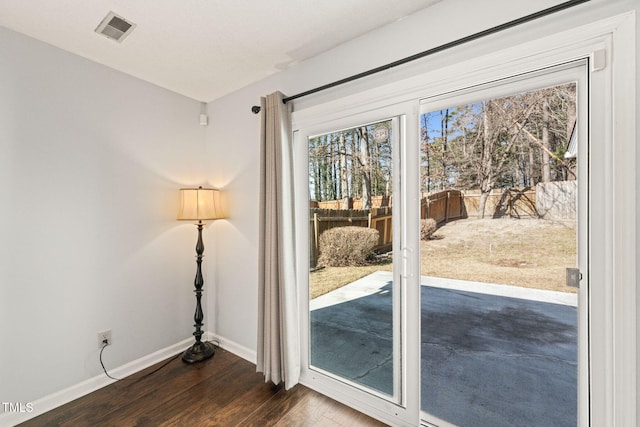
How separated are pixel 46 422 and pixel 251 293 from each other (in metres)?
1.52

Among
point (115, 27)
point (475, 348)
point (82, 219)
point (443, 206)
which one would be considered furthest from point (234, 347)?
point (115, 27)

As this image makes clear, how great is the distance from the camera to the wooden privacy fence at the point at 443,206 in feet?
5.41

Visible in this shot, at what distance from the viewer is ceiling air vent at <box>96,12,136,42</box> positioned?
173 centimetres

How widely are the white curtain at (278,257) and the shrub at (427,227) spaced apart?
0.97 meters

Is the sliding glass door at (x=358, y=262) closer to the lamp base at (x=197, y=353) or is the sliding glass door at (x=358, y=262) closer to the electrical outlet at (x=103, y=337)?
the lamp base at (x=197, y=353)

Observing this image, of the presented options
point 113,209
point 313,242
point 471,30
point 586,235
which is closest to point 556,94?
point 471,30

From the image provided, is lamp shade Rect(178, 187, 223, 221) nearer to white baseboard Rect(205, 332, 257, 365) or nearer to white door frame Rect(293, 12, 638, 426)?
white baseboard Rect(205, 332, 257, 365)

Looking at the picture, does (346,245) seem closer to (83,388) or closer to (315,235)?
(315,235)

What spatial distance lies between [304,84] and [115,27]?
1277 millimetres

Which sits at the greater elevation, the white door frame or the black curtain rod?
the black curtain rod

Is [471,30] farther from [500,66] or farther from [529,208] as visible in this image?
[529,208]

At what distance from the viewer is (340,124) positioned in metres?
2.04

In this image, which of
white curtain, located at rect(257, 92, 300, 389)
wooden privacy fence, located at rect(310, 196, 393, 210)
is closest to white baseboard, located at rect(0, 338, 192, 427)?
white curtain, located at rect(257, 92, 300, 389)

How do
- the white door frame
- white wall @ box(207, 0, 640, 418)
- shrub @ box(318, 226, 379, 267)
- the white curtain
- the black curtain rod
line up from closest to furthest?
the white door frame
the black curtain rod
white wall @ box(207, 0, 640, 418)
shrub @ box(318, 226, 379, 267)
the white curtain
